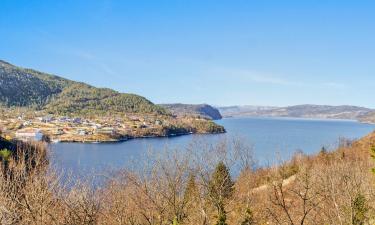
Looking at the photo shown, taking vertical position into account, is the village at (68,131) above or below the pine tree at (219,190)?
below

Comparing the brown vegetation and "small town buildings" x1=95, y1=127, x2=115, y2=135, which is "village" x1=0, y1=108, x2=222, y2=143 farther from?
the brown vegetation

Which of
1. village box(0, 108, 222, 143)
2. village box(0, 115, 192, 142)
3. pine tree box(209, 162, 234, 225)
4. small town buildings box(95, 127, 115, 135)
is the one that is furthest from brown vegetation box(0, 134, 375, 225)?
small town buildings box(95, 127, 115, 135)

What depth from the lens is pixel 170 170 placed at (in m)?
22.7

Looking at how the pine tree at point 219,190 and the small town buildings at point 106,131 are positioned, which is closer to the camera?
the pine tree at point 219,190

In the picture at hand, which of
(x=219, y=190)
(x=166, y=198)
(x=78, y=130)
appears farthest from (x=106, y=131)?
(x=166, y=198)

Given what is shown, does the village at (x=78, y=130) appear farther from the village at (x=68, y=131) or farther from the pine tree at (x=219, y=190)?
the pine tree at (x=219, y=190)

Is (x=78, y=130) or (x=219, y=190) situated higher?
(x=219, y=190)

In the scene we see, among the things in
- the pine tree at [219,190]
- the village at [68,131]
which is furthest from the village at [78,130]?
the pine tree at [219,190]

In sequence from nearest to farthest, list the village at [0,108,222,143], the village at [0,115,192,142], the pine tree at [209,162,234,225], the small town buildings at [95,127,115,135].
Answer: the pine tree at [209,162,234,225]
the village at [0,115,192,142]
the village at [0,108,222,143]
the small town buildings at [95,127,115,135]

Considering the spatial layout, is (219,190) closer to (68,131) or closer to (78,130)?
(68,131)

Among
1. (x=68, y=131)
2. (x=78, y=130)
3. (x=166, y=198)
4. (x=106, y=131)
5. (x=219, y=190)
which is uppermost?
(x=166, y=198)

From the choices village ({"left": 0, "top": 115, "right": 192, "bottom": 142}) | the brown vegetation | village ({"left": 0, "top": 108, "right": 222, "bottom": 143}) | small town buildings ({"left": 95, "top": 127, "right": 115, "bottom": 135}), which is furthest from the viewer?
small town buildings ({"left": 95, "top": 127, "right": 115, "bottom": 135})

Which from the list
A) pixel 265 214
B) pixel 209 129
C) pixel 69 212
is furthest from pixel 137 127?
pixel 69 212

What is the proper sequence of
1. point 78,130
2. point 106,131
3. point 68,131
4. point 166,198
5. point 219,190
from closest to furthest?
point 166,198 → point 219,190 → point 68,131 → point 106,131 → point 78,130
